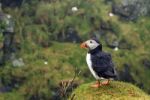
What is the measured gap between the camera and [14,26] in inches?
1850

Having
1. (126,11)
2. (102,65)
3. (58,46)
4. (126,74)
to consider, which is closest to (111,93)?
(102,65)

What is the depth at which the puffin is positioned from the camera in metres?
12.2

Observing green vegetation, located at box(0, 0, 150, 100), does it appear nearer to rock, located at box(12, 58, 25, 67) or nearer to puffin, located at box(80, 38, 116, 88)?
rock, located at box(12, 58, 25, 67)

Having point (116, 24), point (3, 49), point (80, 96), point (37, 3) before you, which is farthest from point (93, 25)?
point (80, 96)

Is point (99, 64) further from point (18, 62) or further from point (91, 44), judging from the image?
point (18, 62)

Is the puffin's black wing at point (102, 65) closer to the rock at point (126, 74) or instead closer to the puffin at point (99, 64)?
the puffin at point (99, 64)

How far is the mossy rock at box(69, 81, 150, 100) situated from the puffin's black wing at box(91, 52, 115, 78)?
49cm

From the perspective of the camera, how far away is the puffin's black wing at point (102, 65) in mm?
12188

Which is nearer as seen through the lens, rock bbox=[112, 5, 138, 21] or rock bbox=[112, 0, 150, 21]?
rock bbox=[112, 5, 138, 21]

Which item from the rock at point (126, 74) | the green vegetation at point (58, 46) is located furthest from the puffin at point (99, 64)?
the rock at point (126, 74)

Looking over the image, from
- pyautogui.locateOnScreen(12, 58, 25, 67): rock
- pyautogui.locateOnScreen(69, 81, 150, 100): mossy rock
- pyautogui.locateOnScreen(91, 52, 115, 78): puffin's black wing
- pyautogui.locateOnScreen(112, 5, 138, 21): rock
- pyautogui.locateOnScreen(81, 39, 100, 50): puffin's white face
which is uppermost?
pyautogui.locateOnScreen(81, 39, 100, 50): puffin's white face

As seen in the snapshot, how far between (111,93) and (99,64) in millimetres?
801

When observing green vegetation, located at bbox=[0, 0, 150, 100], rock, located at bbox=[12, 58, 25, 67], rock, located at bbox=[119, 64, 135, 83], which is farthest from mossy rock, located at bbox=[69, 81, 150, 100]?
rock, located at bbox=[119, 64, 135, 83]

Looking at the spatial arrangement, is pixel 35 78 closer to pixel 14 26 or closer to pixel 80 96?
pixel 14 26
